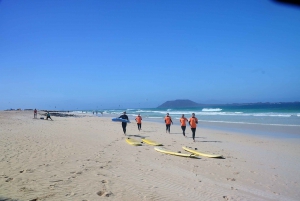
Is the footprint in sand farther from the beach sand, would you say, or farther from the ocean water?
the ocean water

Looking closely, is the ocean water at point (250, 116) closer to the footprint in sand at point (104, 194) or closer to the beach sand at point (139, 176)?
the beach sand at point (139, 176)

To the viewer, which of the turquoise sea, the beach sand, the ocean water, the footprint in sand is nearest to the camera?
the footprint in sand

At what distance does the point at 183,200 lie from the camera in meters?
4.77

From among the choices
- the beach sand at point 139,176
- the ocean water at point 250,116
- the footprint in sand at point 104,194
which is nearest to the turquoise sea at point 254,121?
the ocean water at point 250,116

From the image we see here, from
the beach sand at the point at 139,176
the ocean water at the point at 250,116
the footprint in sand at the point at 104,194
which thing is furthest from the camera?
the ocean water at the point at 250,116

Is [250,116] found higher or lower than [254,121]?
higher

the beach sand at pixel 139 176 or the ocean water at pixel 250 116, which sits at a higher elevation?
the ocean water at pixel 250 116

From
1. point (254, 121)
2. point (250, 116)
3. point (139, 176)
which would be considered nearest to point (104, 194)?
point (139, 176)

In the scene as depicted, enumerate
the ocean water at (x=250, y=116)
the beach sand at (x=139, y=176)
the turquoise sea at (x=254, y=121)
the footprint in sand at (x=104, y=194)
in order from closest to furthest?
the footprint in sand at (x=104, y=194)
the beach sand at (x=139, y=176)
the turquoise sea at (x=254, y=121)
the ocean water at (x=250, y=116)

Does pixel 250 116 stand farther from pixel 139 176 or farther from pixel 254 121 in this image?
pixel 139 176

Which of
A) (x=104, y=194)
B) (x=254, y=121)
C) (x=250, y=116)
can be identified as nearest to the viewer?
(x=104, y=194)

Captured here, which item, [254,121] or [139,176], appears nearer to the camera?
[139,176]

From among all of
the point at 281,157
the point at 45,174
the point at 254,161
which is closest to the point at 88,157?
the point at 45,174

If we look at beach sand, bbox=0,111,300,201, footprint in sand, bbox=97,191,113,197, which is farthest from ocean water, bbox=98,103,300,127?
footprint in sand, bbox=97,191,113,197
